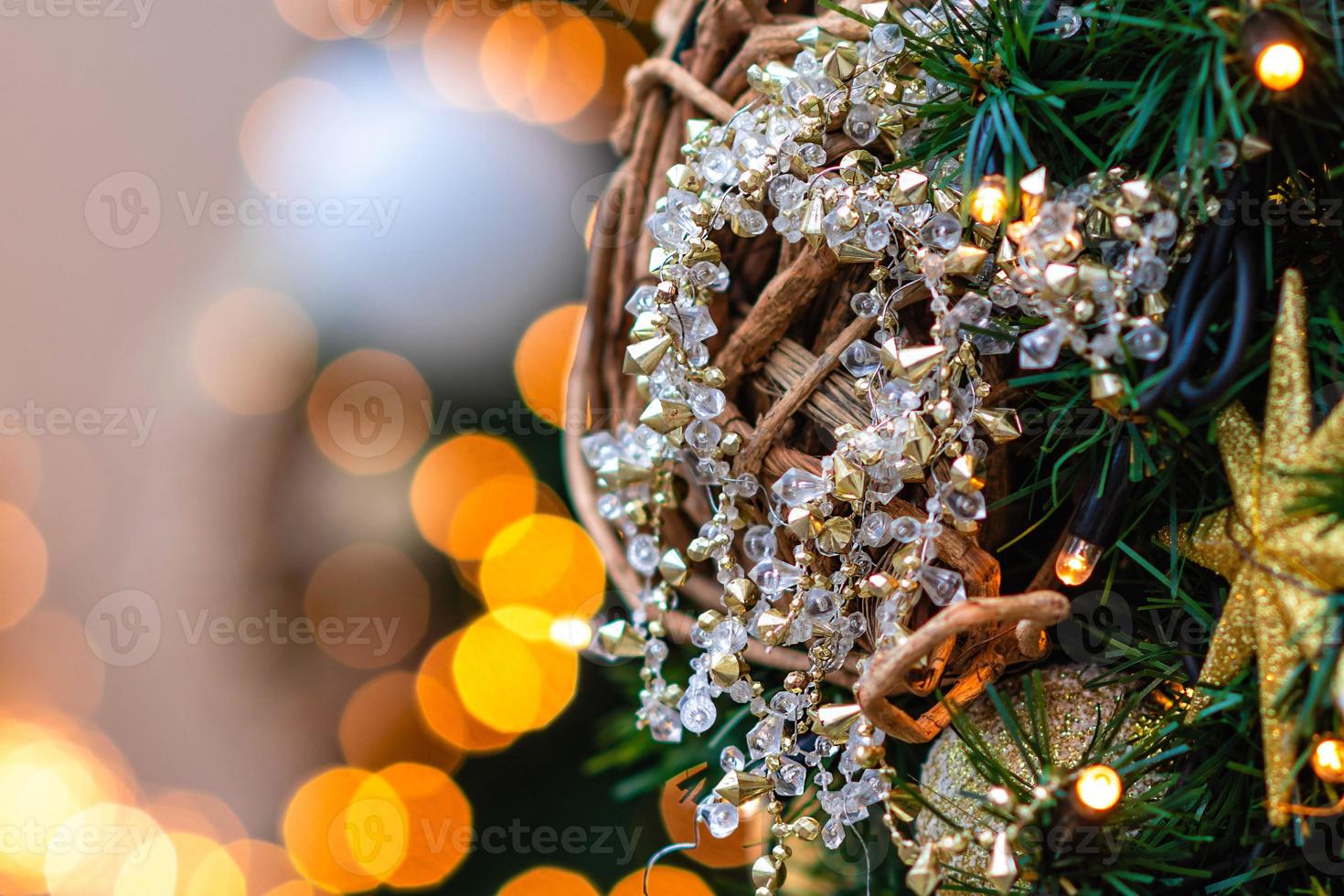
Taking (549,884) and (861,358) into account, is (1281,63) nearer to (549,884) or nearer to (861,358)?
(861,358)

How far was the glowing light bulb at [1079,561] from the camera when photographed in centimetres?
29

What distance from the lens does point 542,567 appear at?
0.82 m

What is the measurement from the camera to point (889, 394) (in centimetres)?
30

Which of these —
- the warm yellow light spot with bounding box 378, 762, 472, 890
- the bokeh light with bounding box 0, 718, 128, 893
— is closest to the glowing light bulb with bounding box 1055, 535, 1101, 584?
the warm yellow light spot with bounding box 378, 762, 472, 890

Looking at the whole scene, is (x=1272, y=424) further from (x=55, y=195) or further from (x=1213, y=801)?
(x=55, y=195)

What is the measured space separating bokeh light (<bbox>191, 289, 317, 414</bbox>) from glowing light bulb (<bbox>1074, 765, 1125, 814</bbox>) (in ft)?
2.36

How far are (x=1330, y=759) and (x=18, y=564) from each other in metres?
1.10

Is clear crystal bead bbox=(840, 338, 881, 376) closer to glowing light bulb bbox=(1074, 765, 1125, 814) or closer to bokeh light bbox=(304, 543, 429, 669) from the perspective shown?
glowing light bulb bbox=(1074, 765, 1125, 814)

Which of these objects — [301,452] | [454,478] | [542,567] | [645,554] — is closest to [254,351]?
[301,452]

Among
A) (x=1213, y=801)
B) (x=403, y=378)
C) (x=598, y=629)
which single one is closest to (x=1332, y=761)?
(x=1213, y=801)

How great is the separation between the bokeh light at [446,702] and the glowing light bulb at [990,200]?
640 mm

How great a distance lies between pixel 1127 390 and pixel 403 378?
638mm

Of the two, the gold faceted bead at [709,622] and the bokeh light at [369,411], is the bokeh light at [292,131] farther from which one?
the gold faceted bead at [709,622]

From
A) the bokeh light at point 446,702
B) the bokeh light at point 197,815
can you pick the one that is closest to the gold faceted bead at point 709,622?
the bokeh light at point 446,702
